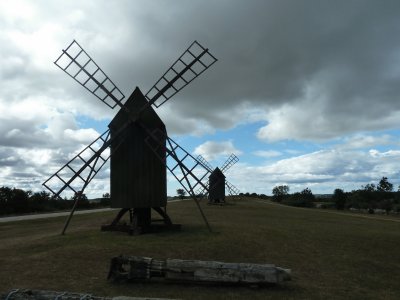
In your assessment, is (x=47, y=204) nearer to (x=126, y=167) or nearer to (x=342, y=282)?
(x=126, y=167)

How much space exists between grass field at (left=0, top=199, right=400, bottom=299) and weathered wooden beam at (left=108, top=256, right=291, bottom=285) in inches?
9.5

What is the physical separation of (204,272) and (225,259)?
144 inches

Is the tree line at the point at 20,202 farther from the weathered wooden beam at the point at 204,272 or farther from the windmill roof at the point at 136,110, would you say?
the weathered wooden beam at the point at 204,272

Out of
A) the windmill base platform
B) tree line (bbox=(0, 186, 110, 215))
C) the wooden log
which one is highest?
tree line (bbox=(0, 186, 110, 215))

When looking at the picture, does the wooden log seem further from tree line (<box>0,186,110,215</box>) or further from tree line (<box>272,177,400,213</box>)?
tree line (<box>272,177,400,213</box>)

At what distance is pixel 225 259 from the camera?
1382cm

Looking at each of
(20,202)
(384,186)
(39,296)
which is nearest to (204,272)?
(39,296)

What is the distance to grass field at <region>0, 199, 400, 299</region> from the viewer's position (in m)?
10.3

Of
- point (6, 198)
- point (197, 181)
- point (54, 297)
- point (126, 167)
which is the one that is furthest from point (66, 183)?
point (6, 198)

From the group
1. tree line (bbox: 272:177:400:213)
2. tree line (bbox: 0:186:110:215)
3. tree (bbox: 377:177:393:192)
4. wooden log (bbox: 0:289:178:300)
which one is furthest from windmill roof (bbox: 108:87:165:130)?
tree (bbox: 377:177:393:192)

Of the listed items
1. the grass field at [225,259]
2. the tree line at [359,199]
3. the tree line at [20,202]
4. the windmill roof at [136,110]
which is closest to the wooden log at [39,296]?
the grass field at [225,259]

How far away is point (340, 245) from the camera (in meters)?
17.6

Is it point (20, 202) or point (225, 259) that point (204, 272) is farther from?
point (20, 202)

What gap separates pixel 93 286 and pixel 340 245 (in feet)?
37.3
